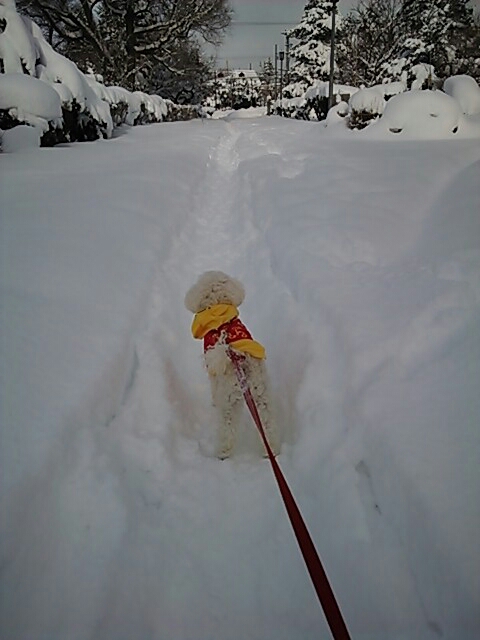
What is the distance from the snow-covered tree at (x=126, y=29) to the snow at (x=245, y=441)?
2355cm

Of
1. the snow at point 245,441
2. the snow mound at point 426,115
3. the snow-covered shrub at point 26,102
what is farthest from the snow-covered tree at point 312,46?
the snow at point 245,441

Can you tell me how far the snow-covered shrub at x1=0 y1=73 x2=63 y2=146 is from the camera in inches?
301

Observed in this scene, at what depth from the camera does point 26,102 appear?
7.89 m

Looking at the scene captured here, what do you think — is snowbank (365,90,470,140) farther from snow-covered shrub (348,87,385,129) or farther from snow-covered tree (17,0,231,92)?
snow-covered tree (17,0,231,92)

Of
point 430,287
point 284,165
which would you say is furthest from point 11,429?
point 284,165

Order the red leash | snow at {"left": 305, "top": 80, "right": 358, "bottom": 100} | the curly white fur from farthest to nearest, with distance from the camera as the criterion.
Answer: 1. snow at {"left": 305, "top": 80, "right": 358, "bottom": 100}
2. the curly white fur
3. the red leash

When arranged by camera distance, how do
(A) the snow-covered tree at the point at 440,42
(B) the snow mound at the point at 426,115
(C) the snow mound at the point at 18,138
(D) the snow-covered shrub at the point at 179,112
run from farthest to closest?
(D) the snow-covered shrub at the point at 179,112 < (A) the snow-covered tree at the point at 440,42 < (B) the snow mound at the point at 426,115 < (C) the snow mound at the point at 18,138

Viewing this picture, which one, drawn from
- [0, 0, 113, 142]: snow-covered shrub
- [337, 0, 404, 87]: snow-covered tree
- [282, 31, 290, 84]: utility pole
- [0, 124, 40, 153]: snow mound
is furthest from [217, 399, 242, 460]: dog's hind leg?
[282, 31, 290, 84]: utility pole

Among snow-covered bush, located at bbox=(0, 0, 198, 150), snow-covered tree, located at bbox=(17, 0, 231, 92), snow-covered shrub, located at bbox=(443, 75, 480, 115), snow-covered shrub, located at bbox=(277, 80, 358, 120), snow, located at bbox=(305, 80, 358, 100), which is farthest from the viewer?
snow-covered tree, located at bbox=(17, 0, 231, 92)

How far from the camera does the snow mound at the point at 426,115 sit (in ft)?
36.7

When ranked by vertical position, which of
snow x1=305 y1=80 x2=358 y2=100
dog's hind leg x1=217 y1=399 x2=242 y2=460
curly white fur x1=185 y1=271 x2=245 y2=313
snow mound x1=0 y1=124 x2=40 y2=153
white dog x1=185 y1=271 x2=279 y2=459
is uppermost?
snow x1=305 y1=80 x2=358 y2=100

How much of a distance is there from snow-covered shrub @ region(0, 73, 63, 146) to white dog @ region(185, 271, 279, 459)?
7544mm

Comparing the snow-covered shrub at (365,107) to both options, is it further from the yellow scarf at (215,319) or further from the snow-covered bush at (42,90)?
the yellow scarf at (215,319)

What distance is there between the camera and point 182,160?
28.7 ft
